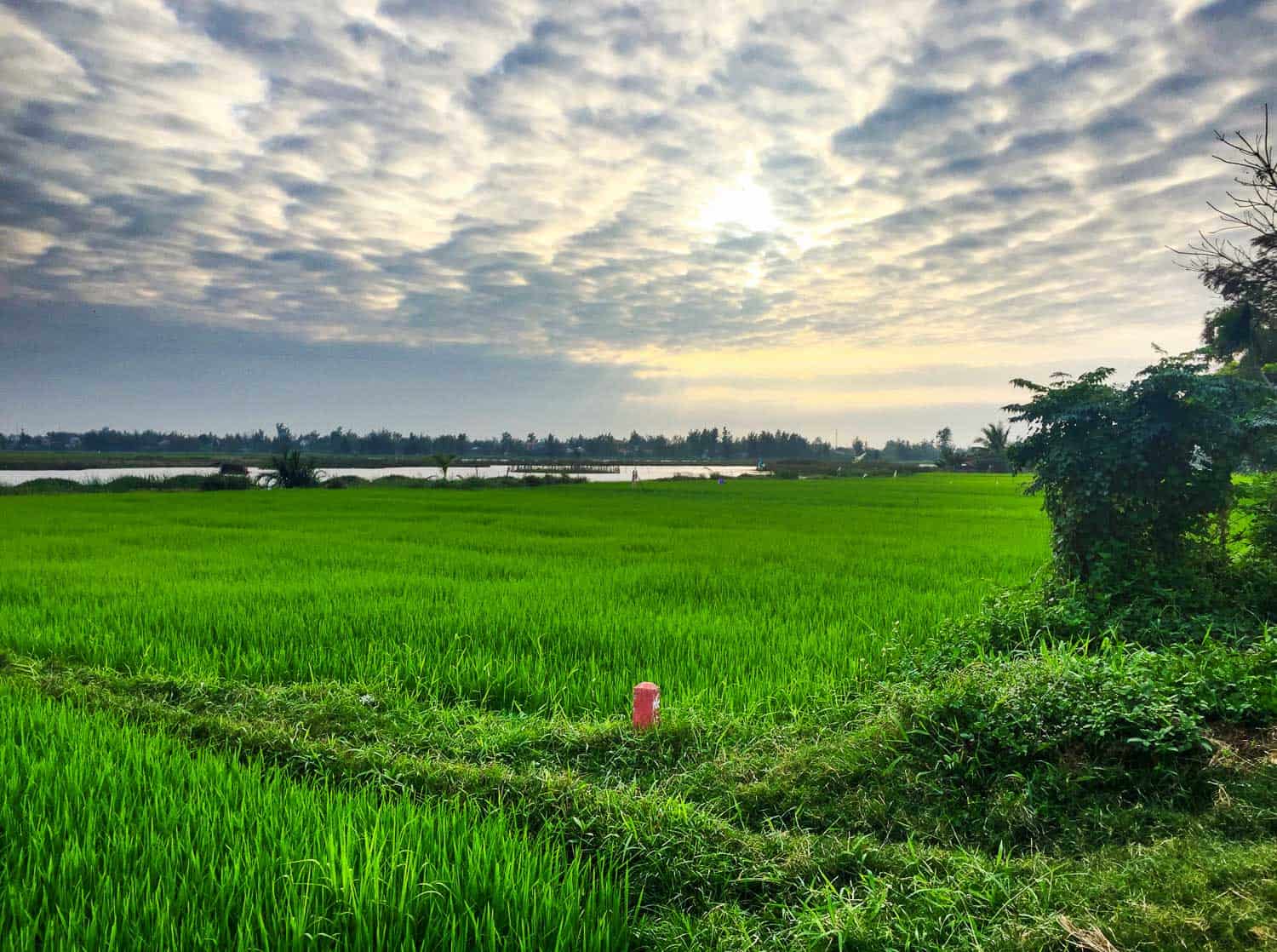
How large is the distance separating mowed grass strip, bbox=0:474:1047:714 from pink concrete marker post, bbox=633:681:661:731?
0.55 m

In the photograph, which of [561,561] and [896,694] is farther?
[561,561]

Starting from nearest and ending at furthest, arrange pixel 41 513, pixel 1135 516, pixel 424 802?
1. pixel 424 802
2. pixel 1135 516
3. pixel 41 513

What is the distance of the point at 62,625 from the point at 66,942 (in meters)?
5.27

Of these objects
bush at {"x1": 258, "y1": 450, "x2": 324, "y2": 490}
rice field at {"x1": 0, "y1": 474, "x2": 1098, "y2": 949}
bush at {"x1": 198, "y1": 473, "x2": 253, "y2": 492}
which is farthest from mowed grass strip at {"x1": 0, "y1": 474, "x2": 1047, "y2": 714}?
bush at {"x1": 258, "y1": 450, "x2": 324, "y2": 490}

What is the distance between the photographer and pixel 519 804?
3.06 metres

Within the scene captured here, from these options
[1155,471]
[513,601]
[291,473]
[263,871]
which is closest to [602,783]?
[263,871]

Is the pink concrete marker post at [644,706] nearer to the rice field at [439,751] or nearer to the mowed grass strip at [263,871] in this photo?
the rice field at [439,751]

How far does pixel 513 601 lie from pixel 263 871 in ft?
15.0

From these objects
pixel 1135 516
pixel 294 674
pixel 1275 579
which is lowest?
pixel 294 674

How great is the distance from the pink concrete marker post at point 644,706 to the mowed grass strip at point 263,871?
1.04 metres

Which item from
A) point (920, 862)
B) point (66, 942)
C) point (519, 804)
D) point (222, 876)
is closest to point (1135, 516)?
point (920, 862)

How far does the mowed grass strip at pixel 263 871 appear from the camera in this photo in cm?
209

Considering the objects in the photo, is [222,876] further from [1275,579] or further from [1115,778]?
[1275,579]

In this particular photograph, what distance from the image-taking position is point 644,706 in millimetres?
3777
